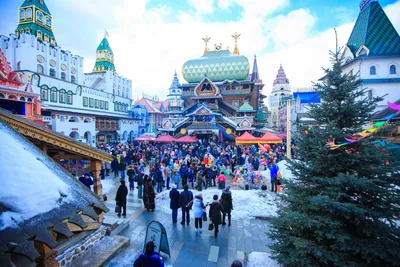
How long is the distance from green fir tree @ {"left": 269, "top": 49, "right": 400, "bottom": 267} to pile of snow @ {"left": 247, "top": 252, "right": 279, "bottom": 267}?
1.01m

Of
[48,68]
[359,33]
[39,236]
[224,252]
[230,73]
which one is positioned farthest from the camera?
[230,73]

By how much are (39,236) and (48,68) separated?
114 ft

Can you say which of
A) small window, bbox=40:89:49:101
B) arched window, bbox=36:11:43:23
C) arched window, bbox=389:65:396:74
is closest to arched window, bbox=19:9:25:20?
arched window, bbox=36:11:43:23

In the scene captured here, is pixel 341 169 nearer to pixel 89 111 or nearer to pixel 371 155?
pixel 371 155

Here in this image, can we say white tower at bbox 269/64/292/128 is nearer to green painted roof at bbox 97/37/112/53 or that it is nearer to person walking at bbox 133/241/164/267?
green painted roof at bbox 97/37/112/53

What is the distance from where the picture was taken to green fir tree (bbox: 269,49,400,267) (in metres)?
3.38

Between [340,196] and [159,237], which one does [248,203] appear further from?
[340,196]

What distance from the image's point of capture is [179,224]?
23.8 ft

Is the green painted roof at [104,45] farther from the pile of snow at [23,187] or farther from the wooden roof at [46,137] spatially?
the pile of snow at [23,187]

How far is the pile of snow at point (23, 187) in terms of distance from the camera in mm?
2254

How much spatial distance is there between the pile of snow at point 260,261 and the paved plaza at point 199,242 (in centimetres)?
28

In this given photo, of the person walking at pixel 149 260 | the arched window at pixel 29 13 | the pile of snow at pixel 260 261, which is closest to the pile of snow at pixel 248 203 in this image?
the pile of snow at pixel 260 261

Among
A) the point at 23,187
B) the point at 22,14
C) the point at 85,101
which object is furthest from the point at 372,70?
the point at 22,14

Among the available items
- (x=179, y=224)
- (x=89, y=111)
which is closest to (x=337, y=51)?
(x=179, y=224)
